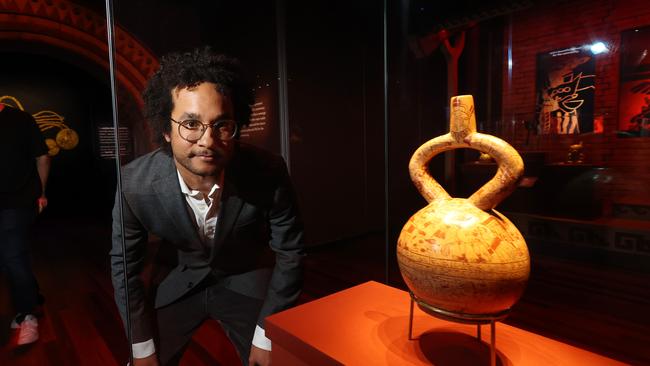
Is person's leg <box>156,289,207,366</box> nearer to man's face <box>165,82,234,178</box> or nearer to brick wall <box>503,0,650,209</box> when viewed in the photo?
man's face <box>165,82,234,178</box>

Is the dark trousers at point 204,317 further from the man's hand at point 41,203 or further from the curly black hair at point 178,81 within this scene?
the man's hand at point 41,203

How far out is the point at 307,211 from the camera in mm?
1797

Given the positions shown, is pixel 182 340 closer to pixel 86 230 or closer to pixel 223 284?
pixel 223 284

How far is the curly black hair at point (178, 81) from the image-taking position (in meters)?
1.32

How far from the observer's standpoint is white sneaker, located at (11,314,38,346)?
228 centimetres

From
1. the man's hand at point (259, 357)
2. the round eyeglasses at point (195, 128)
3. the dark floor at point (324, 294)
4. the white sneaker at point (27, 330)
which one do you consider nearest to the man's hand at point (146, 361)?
the dark floor at point (324, 294)

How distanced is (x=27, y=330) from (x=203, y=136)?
1.91 metres

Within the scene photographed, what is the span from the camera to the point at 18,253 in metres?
1.99

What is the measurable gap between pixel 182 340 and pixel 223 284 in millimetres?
276

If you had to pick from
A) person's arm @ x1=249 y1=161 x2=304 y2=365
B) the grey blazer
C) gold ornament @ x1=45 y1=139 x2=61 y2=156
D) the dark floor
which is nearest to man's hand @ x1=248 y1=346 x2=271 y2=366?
person's arm @ x1=249 y1=161 x2=304 y2=365

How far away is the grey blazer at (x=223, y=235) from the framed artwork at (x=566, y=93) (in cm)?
175

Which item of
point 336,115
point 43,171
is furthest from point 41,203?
point 336,115

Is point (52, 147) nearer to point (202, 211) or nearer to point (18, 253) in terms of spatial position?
point (18, 253)

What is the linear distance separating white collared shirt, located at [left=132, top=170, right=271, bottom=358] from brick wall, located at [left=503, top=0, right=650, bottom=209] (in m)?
1.92
